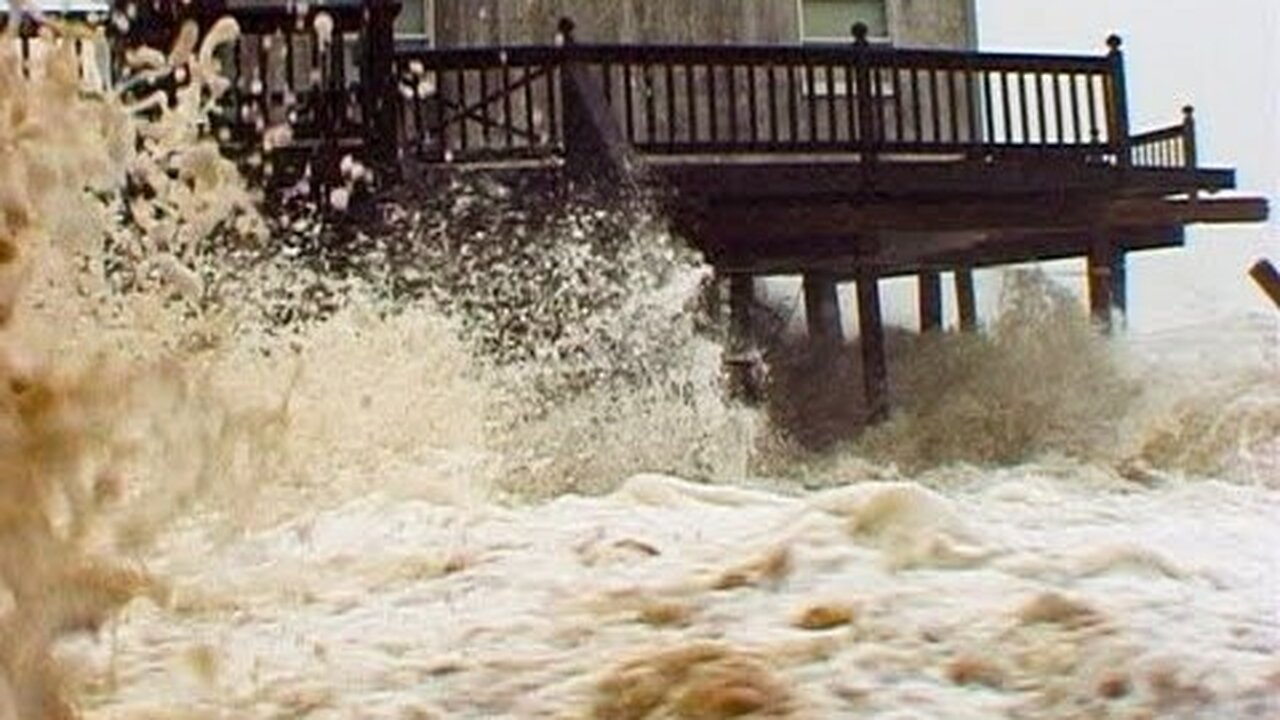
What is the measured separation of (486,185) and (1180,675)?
1.79ft

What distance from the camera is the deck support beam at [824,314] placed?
153cm

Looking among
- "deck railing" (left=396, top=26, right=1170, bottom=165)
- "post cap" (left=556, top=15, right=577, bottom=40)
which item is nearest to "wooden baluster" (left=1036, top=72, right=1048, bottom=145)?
"deck railing" (left=396, top=26, right=1170, bottom=165)

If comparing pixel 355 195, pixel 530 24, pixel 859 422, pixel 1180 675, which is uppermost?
pixel 530 24

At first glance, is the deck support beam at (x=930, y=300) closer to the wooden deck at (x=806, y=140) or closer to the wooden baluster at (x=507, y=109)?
the wooden deck at (x=806, y=140)

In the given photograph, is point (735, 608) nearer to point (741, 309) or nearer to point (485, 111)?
point (741, 309)

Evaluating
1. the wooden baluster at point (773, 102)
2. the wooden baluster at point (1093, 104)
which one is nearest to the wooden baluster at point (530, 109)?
the wooden baluster at point (773, 102)

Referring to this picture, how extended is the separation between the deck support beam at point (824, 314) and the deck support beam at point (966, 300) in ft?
0.27

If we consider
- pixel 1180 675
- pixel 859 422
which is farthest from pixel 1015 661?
pixel 859 422

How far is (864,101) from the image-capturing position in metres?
1.59

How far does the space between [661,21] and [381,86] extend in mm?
198

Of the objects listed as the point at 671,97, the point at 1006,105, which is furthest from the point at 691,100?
the point at 1006,105

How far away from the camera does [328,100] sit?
1.51m

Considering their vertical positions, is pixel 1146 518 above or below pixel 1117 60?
below

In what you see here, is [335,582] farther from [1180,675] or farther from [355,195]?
[1180,675]
